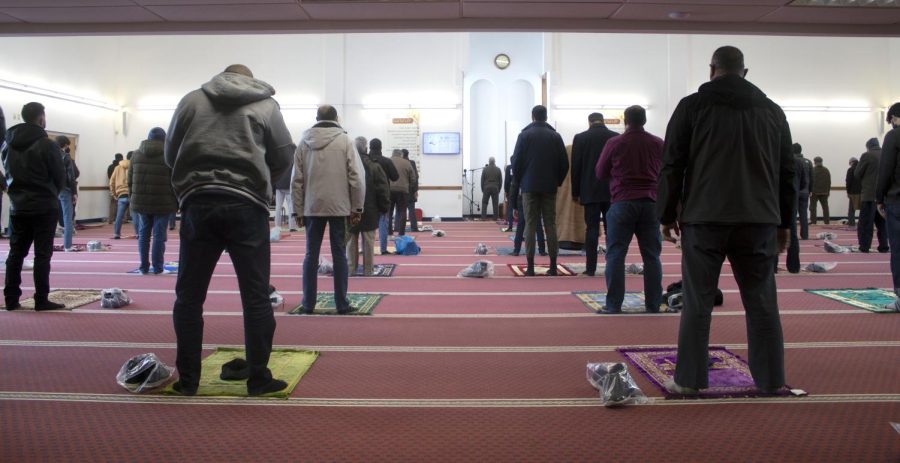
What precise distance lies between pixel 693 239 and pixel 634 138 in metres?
2.23

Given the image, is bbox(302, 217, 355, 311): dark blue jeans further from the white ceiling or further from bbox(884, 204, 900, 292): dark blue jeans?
bbox(884, 204, 900, 292): dark blue jeans

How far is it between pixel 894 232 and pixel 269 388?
16.6 feet

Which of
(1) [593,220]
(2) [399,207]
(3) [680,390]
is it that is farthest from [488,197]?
(3) [680,390]

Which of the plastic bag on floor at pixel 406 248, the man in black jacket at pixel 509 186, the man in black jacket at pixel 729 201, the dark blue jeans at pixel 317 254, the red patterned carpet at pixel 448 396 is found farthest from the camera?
the man in black jacket at pixel 509 186

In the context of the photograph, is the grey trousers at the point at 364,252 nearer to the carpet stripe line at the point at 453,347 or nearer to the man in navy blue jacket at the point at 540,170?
the man in navy blue jacket at the point at 540,170

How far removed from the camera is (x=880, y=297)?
19.7ft

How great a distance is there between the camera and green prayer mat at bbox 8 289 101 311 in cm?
575

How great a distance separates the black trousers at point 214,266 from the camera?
3.11 meters

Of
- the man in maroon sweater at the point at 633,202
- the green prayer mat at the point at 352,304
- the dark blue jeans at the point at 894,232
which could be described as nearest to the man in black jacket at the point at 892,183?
the dark blue jeans at the point at 894,232

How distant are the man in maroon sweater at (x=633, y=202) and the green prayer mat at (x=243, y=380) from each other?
2.57 metres

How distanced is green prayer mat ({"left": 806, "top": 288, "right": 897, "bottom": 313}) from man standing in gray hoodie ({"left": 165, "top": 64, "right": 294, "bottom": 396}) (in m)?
5.00

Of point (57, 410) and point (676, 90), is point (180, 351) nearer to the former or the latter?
point (57, 410)

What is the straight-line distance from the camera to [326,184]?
16.7 ft

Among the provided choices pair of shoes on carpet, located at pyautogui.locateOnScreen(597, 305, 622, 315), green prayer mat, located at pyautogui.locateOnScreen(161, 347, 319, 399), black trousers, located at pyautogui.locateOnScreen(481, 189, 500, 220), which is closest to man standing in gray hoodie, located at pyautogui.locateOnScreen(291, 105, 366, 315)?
green prayer mat, located at pyautogui.locateOnScreen(161, 347, 319, 399)
